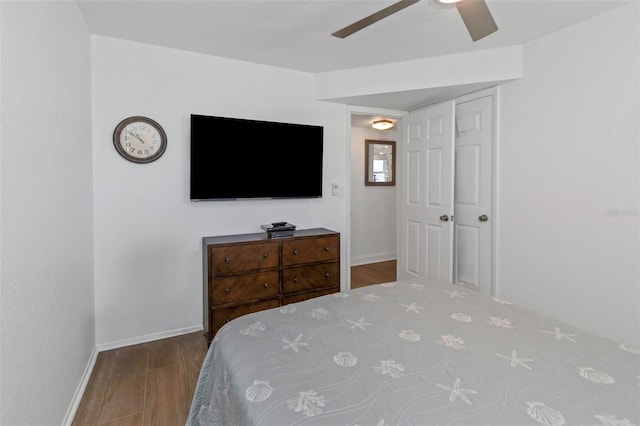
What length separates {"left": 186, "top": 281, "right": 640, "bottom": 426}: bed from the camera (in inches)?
32.8

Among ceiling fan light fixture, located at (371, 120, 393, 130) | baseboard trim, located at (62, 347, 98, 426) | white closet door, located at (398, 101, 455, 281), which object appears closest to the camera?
baseboard trim, located at (62, 347, 98, 426)

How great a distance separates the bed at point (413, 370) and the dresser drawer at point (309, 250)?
3.78 feet

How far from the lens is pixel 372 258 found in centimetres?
518

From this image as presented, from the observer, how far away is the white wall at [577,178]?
Result: 2.04 meters

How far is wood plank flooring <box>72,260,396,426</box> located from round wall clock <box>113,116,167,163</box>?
1.48 m

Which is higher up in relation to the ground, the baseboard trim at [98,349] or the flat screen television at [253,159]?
the flat screen television at [253,159]

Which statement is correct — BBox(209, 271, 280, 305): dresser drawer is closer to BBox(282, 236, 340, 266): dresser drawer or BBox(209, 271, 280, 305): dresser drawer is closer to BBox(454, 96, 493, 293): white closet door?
BBox(282, 236, 340, 266): dresser drawer

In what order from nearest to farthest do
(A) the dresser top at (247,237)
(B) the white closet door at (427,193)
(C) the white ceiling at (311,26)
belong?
1. (C) the white ceiling at (311,26)
2. (A) the dresser top at (247,237)
3. (B) the white closet door at (427,193)

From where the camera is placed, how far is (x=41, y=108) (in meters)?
1.36

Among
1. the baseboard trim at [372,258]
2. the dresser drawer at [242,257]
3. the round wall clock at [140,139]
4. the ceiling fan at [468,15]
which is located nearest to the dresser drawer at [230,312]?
the dresser drawer at [242,257]

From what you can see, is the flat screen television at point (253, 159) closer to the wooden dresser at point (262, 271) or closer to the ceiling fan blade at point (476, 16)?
the wooden dresser at point (262, 271)

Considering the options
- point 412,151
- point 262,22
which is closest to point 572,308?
point 412,151

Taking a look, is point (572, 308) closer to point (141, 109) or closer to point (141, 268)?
point (141, 268)

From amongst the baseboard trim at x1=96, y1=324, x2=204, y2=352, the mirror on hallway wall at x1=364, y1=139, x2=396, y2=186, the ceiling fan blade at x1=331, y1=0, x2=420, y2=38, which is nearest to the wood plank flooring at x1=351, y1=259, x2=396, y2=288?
the mirror on hallway wall at x1=364, y1=139, x2=396, y2=186
